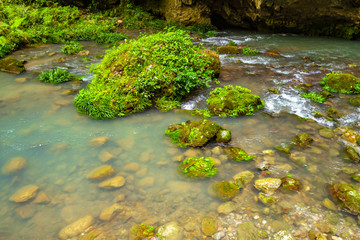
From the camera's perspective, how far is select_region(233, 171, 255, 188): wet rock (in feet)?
13.7

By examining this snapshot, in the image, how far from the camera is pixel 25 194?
406 centimetres

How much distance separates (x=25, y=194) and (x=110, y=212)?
157cm

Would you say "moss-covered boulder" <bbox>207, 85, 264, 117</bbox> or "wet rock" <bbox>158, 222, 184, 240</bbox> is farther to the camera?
"moss-covered boulder" <bbox>207, 85, 264, 117</bbox>

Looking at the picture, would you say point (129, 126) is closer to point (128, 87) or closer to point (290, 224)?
point (128, 87)

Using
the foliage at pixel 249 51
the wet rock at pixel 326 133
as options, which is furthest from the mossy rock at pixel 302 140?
the foliage at pixel 249 51

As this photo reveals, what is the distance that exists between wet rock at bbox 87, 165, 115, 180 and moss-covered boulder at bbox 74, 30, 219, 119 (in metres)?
2.05

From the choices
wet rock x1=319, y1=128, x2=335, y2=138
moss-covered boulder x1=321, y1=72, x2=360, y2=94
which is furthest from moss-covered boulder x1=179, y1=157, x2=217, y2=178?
moss-covered boulder x1=321, y1=72, x2=360, y2=94

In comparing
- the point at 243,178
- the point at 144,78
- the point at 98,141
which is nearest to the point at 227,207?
the point at 243,178

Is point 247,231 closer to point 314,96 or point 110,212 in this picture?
point 110,212

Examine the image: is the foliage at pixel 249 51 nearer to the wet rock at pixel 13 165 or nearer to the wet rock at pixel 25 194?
the wet rock at pixel 13 165

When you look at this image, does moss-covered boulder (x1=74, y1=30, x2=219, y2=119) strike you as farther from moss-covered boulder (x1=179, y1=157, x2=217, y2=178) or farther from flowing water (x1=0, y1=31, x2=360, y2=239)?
moss-covered boulder (x1=179, y1=157, x2=217, y2=178)

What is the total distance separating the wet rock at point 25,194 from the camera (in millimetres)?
3981

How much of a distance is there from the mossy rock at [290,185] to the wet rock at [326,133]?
1.83 m

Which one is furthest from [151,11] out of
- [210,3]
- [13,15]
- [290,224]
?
[290,224]
